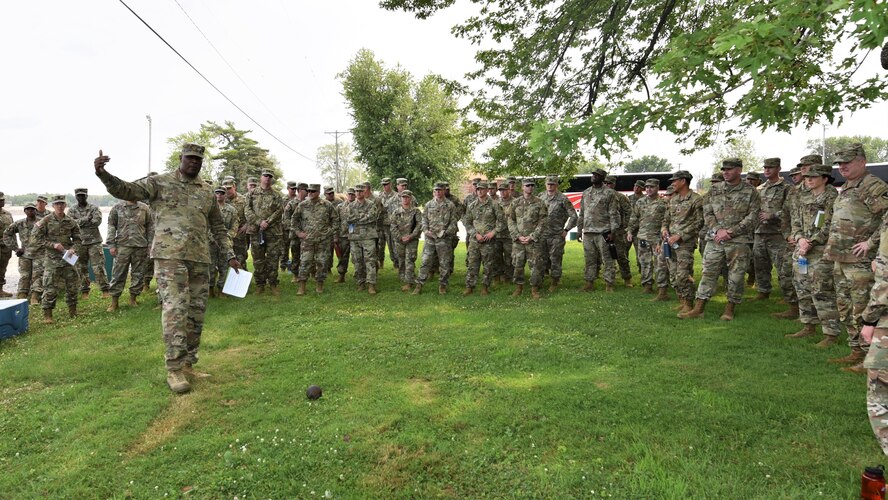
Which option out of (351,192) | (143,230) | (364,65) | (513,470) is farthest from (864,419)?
(364,65)

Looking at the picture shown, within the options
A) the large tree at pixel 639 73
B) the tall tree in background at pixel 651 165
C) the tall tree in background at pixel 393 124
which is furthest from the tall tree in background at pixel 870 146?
the large tree at pixel 639 73

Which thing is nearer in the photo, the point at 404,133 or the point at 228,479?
the point at 228,479

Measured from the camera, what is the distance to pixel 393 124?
39969 millimetres

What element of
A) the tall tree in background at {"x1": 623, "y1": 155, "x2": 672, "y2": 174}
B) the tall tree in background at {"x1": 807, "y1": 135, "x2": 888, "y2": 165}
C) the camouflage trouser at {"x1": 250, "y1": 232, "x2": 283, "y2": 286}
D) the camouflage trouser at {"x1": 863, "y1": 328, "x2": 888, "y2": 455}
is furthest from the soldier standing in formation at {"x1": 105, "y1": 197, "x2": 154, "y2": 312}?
the tall tree in background at {"x1": 807, "y1": 135, "x2": 888, "y2": 165}

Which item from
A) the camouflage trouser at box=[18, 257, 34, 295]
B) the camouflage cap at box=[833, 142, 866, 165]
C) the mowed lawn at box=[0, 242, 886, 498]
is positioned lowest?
the mowed lawn at box=[0, 242, 886, 498]

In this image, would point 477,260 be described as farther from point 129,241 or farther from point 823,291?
point 129,241

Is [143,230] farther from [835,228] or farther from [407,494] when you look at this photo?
[835,228]

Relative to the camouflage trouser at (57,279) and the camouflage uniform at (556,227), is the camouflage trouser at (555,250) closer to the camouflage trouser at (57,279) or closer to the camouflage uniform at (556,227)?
the camouflage uniform at (556,227)

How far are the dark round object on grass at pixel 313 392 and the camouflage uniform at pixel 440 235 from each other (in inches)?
223

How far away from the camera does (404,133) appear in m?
39.5

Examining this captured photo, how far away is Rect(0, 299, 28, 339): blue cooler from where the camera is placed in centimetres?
745

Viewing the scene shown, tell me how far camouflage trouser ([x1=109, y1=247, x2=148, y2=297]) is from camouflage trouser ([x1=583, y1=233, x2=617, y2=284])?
29.1ft

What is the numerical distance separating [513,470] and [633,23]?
10104mm

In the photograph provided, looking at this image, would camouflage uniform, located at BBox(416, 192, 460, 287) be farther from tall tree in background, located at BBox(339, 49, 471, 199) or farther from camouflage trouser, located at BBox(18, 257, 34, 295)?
tall tree in background, located at BBox(339, 49, 471, 199)
